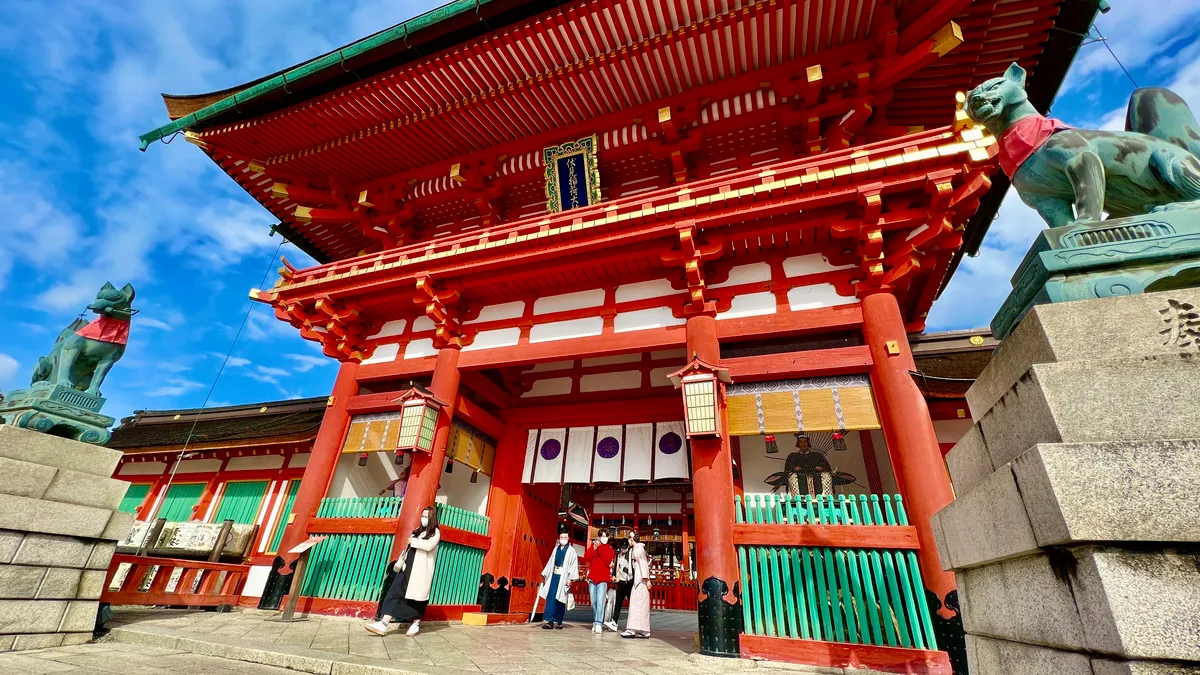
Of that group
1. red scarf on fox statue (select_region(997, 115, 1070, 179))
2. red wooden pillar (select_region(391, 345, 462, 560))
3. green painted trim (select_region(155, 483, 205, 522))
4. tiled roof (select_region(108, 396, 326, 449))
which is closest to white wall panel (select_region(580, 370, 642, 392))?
red wooden pillar (select_region(391, 345, 462, 560))

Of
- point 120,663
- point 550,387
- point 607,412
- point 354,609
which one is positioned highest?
point 550,387

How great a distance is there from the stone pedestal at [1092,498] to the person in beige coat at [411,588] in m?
5.87

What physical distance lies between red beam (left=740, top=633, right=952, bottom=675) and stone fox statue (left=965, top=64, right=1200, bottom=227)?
4.55 m

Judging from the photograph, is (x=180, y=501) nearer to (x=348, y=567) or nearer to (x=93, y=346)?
(x=348, y=567)

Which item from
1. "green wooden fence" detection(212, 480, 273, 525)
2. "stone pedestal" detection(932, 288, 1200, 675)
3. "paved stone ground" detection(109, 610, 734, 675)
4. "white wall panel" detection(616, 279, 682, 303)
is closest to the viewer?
"stone pedestal" detection(932, 288, 1200, 675)

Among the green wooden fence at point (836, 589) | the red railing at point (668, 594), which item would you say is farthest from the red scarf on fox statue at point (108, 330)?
the red railing at point (668, 594)

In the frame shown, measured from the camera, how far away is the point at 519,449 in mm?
10164

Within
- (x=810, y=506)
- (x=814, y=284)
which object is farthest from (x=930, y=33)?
(x=810, y=506)

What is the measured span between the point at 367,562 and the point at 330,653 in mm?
3469

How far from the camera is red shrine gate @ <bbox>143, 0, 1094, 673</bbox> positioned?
5898mm

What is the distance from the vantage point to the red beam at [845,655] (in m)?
4.93

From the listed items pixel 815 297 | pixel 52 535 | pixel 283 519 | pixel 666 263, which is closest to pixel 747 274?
pixel 815 297

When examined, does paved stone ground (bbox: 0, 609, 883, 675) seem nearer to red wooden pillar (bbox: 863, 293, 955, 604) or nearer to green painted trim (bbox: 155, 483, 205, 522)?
red wooden pillar (bbox: 863, 293, 955, 604)

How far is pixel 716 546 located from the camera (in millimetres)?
5926
